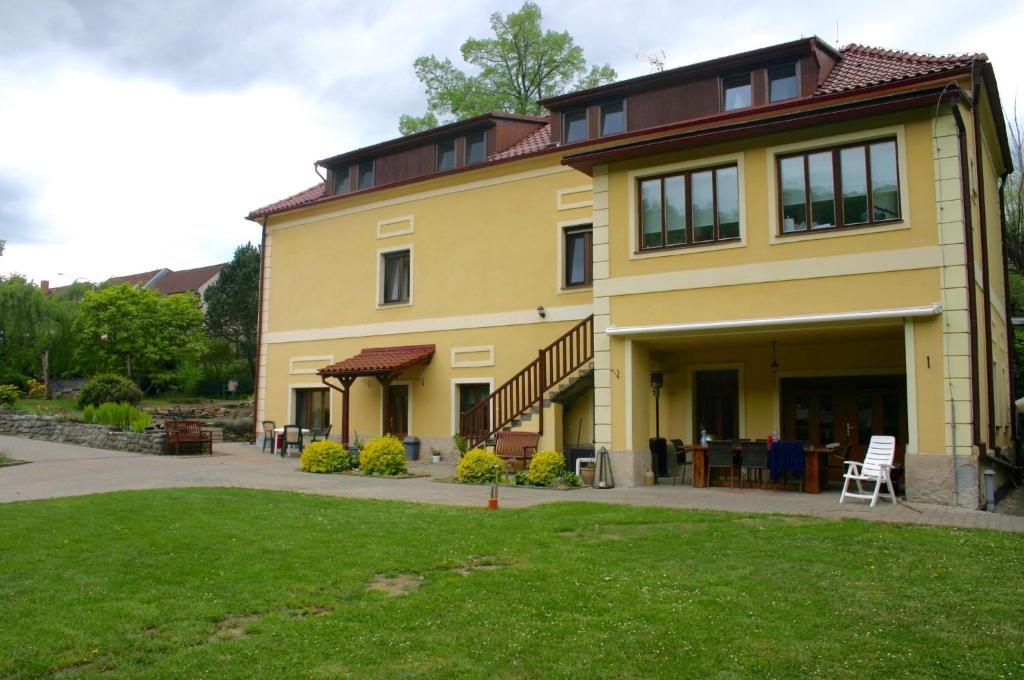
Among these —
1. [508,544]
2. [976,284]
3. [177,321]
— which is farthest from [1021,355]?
[177,321]

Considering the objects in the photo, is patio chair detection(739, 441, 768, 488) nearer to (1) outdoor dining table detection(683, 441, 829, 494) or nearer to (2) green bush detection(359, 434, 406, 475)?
(1) outdoor dining table detection(683, 441, 829, 494)

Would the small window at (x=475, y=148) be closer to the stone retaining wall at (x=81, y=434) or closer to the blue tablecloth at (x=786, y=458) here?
the stone retaining wall at (x=81, y=434)

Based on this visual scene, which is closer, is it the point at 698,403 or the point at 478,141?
the point at 698,403

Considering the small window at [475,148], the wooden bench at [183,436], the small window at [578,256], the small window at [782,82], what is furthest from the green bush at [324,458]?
the small window at [782,82]

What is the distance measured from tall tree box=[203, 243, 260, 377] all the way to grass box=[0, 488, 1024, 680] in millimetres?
31884

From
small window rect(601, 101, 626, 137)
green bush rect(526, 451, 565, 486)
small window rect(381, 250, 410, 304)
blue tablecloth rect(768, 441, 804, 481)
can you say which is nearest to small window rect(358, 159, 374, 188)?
small window rect(381, 250, 410, 304)

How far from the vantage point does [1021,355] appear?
23266mm

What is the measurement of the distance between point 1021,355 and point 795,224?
14.9 m

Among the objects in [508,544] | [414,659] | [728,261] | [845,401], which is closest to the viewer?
[414,659]

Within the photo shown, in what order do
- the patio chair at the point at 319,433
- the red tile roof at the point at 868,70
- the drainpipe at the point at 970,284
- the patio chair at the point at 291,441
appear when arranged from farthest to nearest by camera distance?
1. the patio chair at the point at 319,433
2. the patio chair at the point at 291,441
3. the red tile roof at the point at 868,70
4. the drainpipe at the point at 970,284

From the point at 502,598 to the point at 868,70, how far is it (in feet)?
45.3

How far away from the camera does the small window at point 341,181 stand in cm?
2283

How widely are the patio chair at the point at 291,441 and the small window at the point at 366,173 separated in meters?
6.84

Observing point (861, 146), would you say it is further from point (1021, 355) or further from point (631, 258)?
point (1021, 355)
